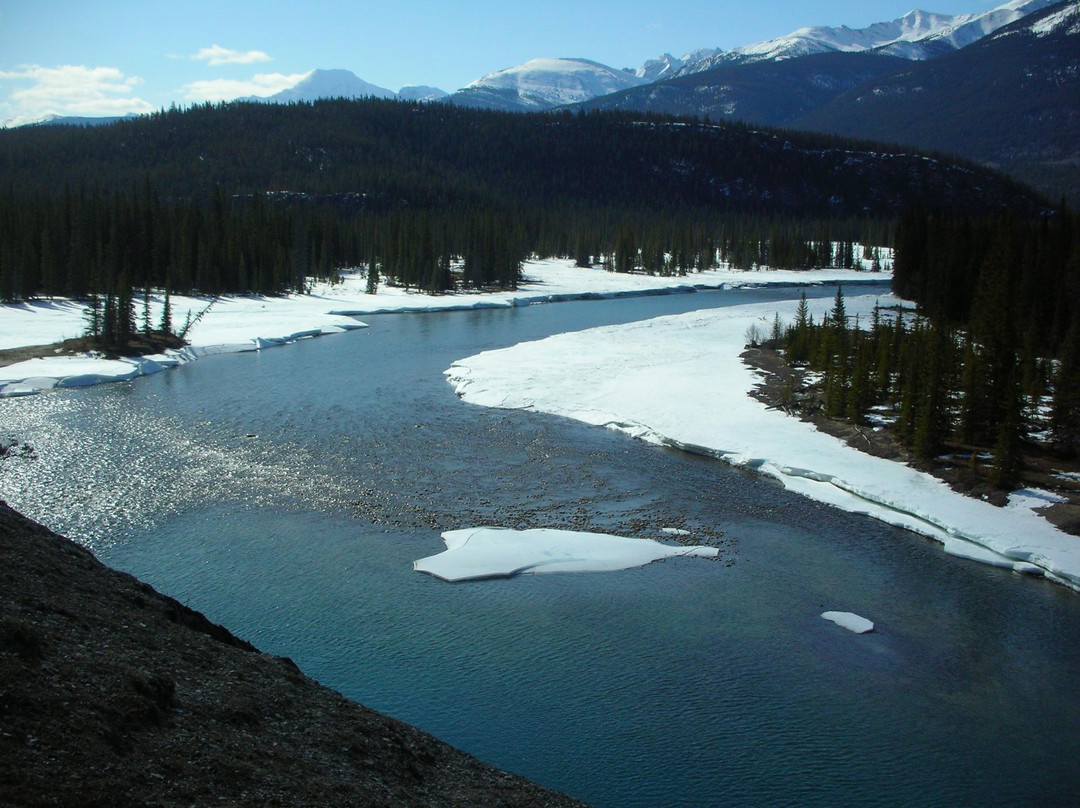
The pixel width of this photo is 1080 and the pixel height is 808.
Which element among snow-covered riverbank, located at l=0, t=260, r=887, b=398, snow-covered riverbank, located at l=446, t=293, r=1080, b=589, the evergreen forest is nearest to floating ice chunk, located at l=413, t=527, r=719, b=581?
snow-covered riverbank, located at l=446, t=293, r=1080, b=589

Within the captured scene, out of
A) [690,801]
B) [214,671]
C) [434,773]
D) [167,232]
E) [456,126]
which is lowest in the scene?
[690,801]

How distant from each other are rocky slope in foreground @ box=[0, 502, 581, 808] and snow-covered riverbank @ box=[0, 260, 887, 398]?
25157 mm

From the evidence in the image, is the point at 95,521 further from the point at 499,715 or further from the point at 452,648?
the point at 499,715

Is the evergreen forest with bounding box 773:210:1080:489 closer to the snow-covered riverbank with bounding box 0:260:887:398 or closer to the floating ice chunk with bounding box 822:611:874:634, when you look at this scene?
the floating ice chunk with bounding box 822:611:874:634

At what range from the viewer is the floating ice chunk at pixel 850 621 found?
14.8m

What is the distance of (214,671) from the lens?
31.4ft

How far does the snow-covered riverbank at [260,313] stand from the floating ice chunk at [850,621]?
28.9 meters

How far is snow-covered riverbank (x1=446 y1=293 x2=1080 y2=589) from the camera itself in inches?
738

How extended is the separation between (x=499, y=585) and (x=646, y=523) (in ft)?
14.7

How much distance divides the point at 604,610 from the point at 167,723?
28.6ft

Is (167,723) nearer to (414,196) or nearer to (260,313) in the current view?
(260,313)

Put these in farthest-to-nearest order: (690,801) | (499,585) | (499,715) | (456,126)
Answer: (456,126) < (499,585) < (499,715) < (690,801)

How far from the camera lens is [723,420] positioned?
90.5 feet

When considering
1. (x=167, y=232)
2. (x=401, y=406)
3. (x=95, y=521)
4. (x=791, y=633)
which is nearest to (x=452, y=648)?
(x=791, y=633)
